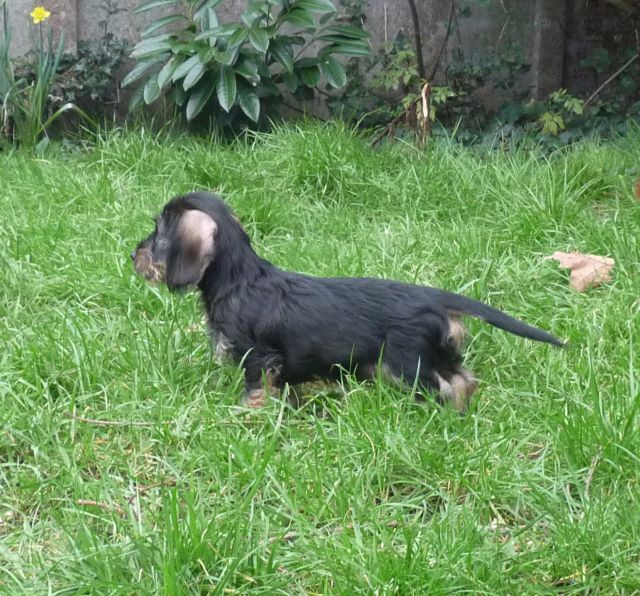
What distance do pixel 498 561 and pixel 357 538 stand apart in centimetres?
40

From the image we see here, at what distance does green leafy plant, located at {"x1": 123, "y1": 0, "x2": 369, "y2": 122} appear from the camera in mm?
7090

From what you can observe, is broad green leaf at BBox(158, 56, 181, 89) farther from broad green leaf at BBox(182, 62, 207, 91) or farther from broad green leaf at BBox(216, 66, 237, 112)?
broad green leaf at BBox(216, 66, 237, 112)

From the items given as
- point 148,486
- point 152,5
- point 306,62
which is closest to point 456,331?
point 148,486

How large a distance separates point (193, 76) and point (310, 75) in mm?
936

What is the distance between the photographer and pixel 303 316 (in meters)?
3.96

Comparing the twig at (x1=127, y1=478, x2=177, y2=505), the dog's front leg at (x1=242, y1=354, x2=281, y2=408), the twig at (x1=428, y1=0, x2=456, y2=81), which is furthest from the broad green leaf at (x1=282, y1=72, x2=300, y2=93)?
the twig at (x1=127, y1=478, x2=177, y2=505)

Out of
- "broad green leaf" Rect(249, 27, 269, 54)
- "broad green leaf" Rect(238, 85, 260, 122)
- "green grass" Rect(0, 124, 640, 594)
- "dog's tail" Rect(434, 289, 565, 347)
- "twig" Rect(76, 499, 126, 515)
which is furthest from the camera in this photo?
"broad green leaf" Rect(238, 85, 260, 122)

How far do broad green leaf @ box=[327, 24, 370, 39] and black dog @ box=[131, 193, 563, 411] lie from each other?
384 centimetres

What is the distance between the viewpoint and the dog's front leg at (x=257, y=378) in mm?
3908

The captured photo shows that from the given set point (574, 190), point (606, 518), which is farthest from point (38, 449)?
point (574, 190)

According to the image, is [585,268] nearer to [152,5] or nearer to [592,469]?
[592,469]

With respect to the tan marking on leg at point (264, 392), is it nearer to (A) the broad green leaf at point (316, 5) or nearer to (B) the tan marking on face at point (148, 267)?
(B) the tan marking on face at point (148, 267)

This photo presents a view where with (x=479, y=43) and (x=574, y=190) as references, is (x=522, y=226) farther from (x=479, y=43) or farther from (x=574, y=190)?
(x=479, y=43)

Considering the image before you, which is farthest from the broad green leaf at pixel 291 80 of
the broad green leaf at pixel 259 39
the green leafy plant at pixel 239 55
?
the broad green leaf at pixel 259 39
